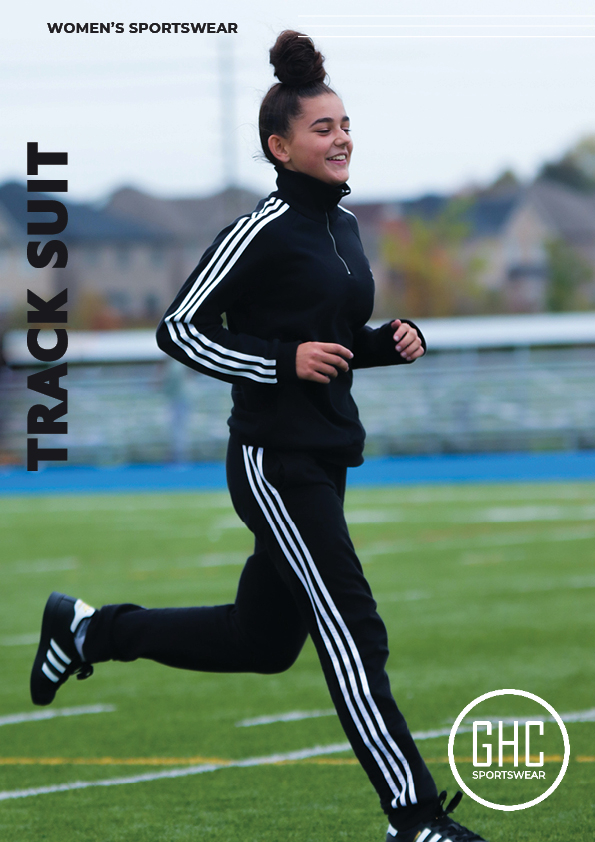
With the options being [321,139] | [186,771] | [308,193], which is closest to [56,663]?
[186,771]

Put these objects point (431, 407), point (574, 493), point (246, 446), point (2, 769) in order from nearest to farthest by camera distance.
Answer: point (246, 446)
point (2, 769)
point (574, 493)
point (431, 407)

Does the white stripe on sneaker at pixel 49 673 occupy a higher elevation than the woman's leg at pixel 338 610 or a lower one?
lower

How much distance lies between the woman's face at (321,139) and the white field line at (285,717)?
2.39 meters

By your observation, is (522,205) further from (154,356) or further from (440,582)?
(440,582)

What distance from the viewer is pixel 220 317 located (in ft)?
10.1

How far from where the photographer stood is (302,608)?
311 cm

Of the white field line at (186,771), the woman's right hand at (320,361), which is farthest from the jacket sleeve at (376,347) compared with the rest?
the white field line at (186,771)

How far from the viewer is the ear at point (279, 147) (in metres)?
3.22

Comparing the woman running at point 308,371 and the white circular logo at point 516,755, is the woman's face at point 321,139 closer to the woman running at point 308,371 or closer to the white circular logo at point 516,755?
the woman running at point 308,371

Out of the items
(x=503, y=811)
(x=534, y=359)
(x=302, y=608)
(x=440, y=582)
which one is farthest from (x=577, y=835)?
(x=534, y=359)

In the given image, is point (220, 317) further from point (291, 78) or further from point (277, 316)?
point (291, 78)

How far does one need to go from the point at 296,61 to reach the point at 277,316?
2.18ft

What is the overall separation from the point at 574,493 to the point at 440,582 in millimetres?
6748

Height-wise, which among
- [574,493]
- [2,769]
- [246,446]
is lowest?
[574,493]
